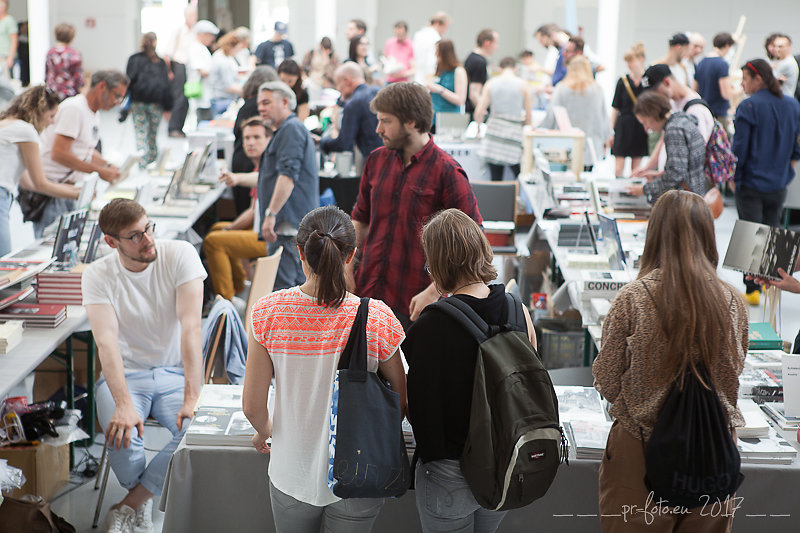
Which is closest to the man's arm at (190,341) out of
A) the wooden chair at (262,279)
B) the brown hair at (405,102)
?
the wooden chair at (262,279)

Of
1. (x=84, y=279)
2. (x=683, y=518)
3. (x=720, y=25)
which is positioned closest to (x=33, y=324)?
(x=84, y=279)

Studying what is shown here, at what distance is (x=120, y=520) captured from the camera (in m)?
3.34

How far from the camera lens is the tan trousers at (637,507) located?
7.61 feet

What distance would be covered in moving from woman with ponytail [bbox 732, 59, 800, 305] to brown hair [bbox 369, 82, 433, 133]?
3780mm

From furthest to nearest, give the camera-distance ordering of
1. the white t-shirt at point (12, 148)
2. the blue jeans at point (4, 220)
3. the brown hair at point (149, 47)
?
1. the brown hair at point (149, 47)
2. the blue jeans at point (4, 220)
3. the white t-shirt at point (12, 148)

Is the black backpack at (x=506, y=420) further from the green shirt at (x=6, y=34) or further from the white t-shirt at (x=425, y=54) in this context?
the green shirt at (x=6, y=34)

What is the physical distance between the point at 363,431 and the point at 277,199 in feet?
10.2

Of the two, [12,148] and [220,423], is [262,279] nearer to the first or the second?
[220,423]

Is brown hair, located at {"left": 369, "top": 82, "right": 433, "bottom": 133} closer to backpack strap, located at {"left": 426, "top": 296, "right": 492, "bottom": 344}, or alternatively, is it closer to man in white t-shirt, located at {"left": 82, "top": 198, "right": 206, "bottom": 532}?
man in white t-shirt, located at {"left": 82, "top": 198, "right": 206, "bottom": 532}

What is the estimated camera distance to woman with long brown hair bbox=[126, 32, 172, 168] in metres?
9.89

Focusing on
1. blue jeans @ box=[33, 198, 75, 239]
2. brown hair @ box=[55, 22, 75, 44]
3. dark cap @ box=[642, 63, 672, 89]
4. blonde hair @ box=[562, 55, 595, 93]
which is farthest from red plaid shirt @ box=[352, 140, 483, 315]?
brown hair @ box=[55, 22, 75, 44]

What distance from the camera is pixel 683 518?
2.35 meters

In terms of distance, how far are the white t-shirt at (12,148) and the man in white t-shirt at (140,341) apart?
64.8 inches

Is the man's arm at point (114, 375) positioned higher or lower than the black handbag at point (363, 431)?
lower
